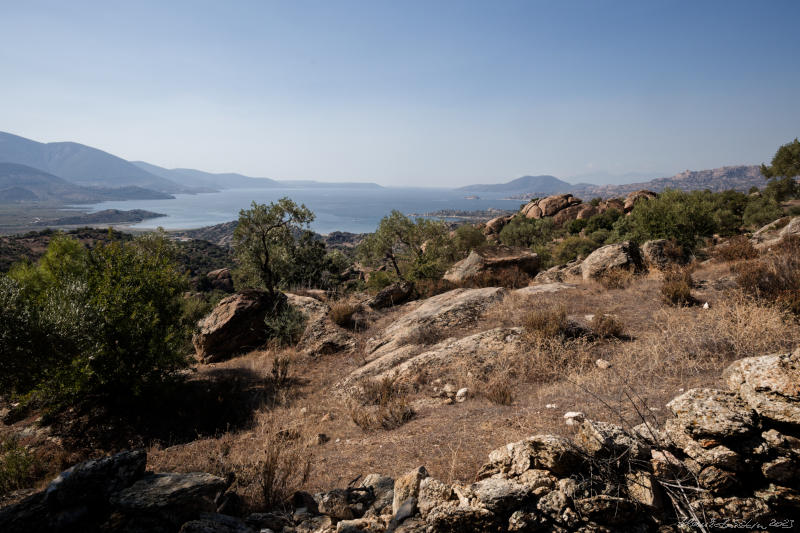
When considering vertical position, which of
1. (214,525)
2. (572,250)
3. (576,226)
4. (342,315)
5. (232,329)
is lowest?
(232,329)

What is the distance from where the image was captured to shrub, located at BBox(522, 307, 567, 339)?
23.5 feet

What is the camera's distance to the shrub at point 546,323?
715cm

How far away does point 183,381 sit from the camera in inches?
383

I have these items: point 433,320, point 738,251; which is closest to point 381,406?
point 433,320

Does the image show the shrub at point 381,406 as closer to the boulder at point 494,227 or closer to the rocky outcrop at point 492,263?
the rocky outcrop at point 492,263

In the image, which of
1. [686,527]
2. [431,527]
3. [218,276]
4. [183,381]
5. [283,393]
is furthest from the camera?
[218,276]

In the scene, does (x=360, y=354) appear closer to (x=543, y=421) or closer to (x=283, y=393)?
(x=283, y=393)

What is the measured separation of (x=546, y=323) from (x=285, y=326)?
29.9 feet

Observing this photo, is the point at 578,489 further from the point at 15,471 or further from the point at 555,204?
the point at 555,204

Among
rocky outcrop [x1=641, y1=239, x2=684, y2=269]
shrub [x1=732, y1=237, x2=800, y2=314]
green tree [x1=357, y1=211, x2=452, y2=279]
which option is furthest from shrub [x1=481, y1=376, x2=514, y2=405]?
green tree [x1=357, y1=211, x2=452, y2=279]

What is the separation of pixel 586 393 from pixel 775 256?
27.4 ft

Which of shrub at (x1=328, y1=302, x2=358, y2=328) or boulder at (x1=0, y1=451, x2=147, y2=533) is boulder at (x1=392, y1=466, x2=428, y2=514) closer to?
boulder at (x1=0, y1=451, x2=147, y2=533)

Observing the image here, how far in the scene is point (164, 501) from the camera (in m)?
3.14

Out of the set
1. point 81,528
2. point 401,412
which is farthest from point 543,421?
point 81,528
